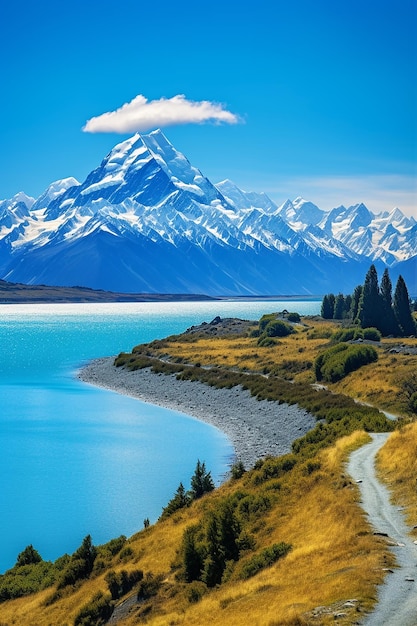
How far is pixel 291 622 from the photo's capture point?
51.0 ft

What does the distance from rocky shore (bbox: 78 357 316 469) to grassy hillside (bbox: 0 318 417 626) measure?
939 centimetres

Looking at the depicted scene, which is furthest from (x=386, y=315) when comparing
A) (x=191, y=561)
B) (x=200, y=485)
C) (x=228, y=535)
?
(x=191, y=561)

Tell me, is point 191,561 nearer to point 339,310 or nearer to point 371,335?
point 371,335

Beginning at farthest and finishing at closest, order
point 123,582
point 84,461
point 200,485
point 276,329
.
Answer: point 276,329
point 84,461
point 200,485
point 123,582

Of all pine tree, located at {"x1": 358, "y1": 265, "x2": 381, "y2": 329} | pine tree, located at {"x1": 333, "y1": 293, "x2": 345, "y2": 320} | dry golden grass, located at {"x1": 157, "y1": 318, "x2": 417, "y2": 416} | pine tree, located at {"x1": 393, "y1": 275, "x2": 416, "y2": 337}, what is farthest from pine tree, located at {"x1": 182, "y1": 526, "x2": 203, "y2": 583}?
pine tree, located at {"x1": 333, "y1": 293, "x2": 345, "y2": 320}

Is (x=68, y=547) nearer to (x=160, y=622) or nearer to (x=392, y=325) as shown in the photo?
(x=160, y=622)

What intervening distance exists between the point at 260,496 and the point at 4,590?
11.2 metres

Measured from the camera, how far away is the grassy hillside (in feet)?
58.7

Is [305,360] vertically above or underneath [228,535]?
above

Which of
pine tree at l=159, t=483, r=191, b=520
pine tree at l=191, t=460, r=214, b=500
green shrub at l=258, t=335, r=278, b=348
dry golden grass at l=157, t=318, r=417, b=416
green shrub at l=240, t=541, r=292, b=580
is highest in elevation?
green shrub at l=258, t=335, r=278, b=348

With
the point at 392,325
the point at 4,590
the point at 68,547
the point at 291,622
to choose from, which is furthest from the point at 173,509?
the point at 392,325

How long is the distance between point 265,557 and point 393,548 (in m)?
4.44

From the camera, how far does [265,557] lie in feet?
76.5

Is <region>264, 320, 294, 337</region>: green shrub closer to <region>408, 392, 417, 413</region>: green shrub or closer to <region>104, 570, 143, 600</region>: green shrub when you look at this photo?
<region>408, 392, 417, 413</region>: green shrub
